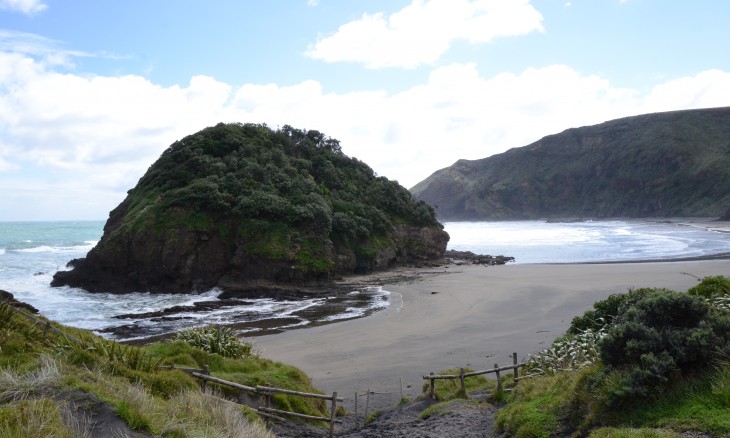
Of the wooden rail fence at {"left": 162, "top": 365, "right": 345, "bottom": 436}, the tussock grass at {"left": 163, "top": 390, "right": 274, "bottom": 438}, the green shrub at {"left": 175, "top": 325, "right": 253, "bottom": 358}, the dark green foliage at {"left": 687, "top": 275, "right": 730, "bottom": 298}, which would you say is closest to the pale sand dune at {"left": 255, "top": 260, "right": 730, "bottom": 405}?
the green shrub at {"left": 175, "top": 325, "right": 253, "bottom": 358}

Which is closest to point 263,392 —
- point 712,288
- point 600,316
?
point 600,316

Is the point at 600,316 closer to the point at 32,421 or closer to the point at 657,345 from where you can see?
the point at 657,345

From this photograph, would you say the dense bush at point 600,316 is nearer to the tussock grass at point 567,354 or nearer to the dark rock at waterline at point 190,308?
the tussock grass at point 567,354

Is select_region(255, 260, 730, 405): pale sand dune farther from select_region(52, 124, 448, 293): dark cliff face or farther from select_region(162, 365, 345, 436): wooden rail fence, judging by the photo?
select_region(52, 124, 448, 293): dark cliff face

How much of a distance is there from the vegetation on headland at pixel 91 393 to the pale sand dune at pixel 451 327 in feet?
17.5

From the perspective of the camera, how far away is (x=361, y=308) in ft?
84.5

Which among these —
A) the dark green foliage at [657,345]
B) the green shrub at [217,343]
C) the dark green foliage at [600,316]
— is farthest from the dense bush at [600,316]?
the green shrub at [217,343]

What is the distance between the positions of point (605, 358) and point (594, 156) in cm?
14365

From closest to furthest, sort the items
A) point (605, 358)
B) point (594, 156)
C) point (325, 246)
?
point (605, 358) < point (325, 246) < point (594, 156)

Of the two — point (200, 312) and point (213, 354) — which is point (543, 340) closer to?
point (213, 354)

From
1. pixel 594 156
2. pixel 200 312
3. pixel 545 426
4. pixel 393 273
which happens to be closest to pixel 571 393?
pixel 545 426

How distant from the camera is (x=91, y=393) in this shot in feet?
20.3

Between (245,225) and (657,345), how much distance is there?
2930 cm

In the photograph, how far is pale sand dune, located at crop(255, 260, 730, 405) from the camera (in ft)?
52.2
